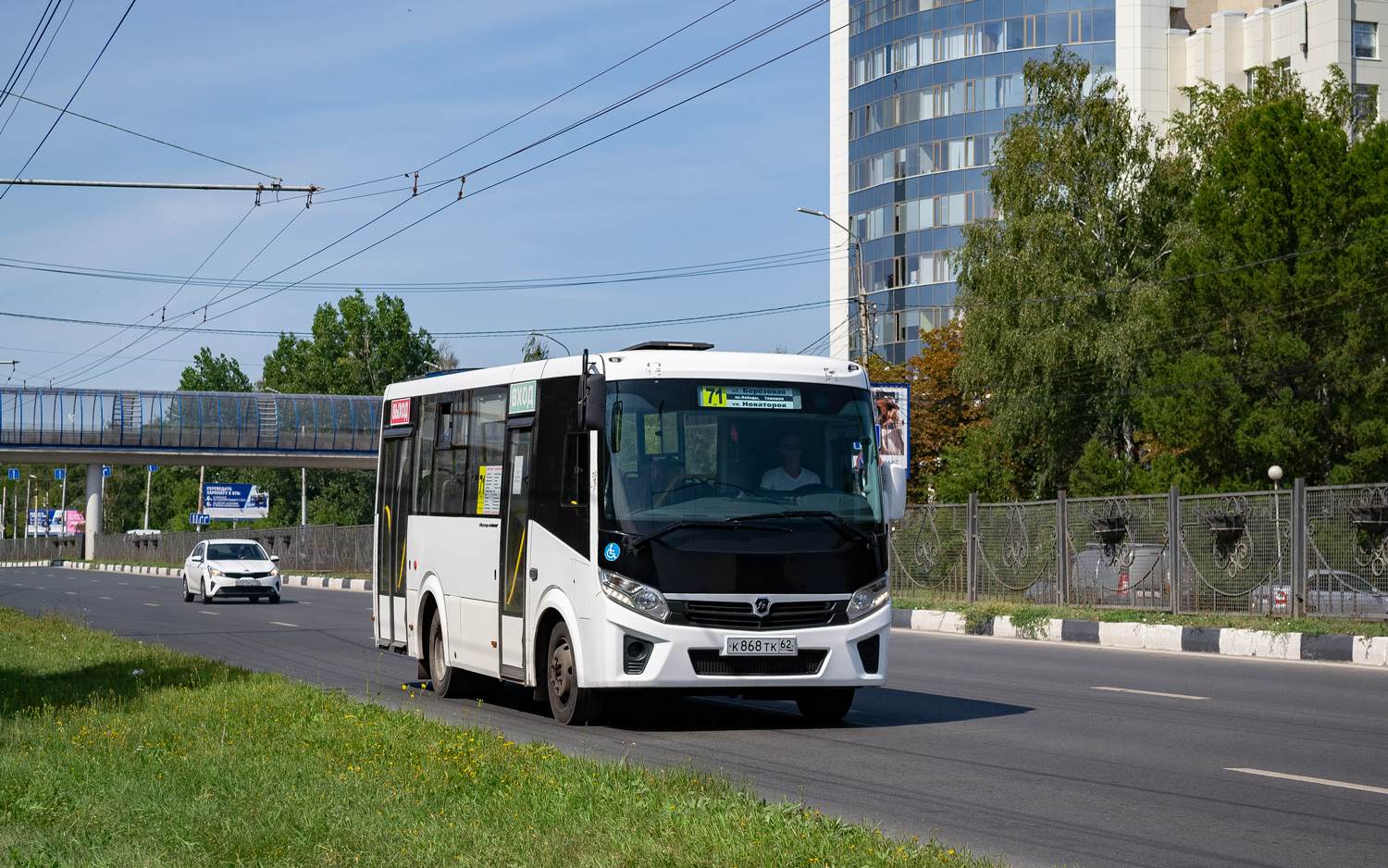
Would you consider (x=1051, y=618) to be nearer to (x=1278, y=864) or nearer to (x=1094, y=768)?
(x=1094, y=768)

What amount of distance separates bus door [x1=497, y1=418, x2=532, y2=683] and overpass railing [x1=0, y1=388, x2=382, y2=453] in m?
60.7

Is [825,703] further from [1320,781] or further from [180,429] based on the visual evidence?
[180,429]

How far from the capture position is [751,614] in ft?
35.8

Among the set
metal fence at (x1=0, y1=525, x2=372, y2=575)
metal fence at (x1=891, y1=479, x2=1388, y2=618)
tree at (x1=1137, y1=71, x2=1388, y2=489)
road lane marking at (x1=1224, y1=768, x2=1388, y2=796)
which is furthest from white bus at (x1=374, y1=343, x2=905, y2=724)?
metal fence at (x1=0, y1=525, x2=372, y2=575)

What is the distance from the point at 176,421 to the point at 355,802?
71.2 metres

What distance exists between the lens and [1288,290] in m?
42.8

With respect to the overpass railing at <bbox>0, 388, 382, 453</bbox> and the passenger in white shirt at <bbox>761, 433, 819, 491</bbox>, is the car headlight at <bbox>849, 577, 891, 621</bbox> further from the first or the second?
the overpass railing at <bbox>0, 388, 382, 453</bbox>

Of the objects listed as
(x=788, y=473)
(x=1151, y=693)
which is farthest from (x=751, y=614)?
(x=1151, y=693)

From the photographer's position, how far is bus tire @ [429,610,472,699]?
1387 cm

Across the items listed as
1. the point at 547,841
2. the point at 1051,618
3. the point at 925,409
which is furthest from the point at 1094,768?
the point at 925,409

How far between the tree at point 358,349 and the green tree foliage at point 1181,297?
68.1 m

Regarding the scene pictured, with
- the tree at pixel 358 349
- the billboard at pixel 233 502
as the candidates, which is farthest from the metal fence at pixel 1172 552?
the tree at pixel 358 349

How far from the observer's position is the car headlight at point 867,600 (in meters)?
11.2

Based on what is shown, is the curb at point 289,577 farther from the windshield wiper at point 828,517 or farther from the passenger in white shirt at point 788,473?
the windshield wiper at point 828,517
